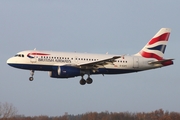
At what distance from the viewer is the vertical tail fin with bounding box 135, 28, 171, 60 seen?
89.9 m

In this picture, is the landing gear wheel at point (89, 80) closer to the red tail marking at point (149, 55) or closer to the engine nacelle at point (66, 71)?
the engine nacelle at point (66, 71)

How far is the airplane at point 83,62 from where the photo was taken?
Answer: 82.8 metres

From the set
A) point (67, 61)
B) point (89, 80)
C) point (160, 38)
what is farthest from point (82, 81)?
point (160, 38)

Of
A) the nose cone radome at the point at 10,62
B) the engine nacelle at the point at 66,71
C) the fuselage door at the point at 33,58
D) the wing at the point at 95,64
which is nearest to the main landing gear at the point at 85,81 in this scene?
the wing at the point at 95,64

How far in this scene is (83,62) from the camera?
277 ft

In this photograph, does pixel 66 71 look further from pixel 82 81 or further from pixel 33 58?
pixel 82 81

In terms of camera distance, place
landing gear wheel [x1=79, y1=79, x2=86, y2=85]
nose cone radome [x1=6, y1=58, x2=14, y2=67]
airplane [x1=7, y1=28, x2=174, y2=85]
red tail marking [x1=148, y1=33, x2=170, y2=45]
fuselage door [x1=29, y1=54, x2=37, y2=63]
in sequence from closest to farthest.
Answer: fuselage door [x1=29, y1=54, x2=37, y2=63], airplane [x1=7, y1=28, x2=174, y2=85], nose cone radome [x1=6, y1=58, x2=14, y2=67], landing gear wheel [x1=79, y1=79, x2=86, y2=85], red tail marking [x1=148, y1=33, x2=170, y2=45]

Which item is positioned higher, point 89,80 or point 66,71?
point 66,71

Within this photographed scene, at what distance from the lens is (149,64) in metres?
87.8

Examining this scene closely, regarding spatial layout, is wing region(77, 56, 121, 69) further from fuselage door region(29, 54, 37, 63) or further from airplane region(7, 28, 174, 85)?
fuselage door region(29, 54, 37, 63)

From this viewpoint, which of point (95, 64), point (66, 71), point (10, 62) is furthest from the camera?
point (10, 62)

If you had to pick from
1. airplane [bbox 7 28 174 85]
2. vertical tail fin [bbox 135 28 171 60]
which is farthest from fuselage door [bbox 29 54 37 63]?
vertical tail fin [bbox 135 28 171 60]

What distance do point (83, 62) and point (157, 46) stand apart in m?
13.6

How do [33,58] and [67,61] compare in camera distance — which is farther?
[67,61]
